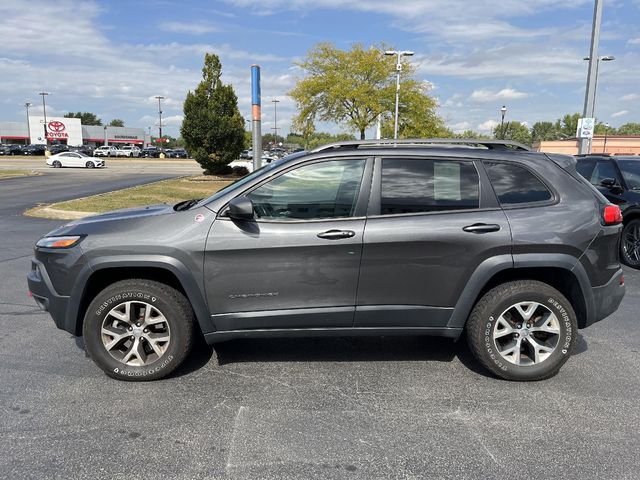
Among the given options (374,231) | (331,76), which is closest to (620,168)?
(374,231)

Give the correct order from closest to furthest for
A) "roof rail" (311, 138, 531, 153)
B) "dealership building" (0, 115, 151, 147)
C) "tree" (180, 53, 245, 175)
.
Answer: "roof rail" (311, 138, 531, 153)
"tree" (180, 53, 245, 175)
"dealership building" (0, 115, 151, 147)

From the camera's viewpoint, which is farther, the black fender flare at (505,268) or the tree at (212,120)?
the tree at (212,120)

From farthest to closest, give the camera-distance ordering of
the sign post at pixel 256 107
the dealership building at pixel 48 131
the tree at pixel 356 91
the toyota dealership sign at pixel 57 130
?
the dealership building at pixel 48 131 < the toyota dealership sign at pixel 57 130 < the tree at pixel 356 91 < the sign post at pixel 256 107

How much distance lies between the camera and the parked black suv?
758 centimetres

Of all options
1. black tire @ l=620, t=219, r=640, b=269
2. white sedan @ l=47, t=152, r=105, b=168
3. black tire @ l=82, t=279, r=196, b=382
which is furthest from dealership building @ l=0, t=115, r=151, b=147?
black tire @ l=82, t=279, r=196, b=382

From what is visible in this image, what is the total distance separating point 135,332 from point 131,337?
0.18 ft

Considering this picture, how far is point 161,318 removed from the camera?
361cm

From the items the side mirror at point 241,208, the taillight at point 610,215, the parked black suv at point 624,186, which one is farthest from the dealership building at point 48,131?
the taillight at point 610,215

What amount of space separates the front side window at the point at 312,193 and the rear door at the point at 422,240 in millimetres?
179

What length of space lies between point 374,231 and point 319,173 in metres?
0.64

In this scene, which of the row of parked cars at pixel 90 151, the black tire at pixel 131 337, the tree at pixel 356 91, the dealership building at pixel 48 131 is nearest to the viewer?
the black tire at pixel 131 337

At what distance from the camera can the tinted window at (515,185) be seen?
3.69 metres

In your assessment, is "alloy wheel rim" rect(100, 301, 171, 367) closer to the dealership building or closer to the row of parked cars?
the row of parked cars

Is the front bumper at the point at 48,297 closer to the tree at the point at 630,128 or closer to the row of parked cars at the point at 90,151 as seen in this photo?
the row of parked cars at the point at 90,151
